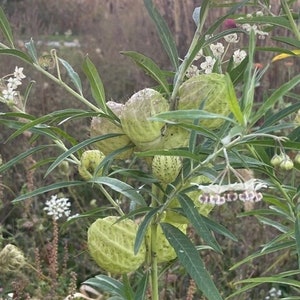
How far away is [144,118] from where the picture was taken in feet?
3.02

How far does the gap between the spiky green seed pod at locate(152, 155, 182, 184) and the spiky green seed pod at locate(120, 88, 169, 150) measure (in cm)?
2

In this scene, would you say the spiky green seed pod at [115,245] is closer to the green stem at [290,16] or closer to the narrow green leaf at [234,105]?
the narrow green leaf at [234,105]

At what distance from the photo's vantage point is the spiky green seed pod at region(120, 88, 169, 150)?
3.03 ft

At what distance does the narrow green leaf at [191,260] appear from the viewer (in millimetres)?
977

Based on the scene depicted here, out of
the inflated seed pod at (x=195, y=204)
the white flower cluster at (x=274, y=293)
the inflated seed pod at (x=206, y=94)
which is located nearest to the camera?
the inflated seed pod at (x=206, y=94)

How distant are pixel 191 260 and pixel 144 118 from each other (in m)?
0.23

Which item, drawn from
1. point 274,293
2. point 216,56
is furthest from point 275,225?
point 274,293

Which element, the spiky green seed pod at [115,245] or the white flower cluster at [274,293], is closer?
the spiky green seed pod at [115,245]

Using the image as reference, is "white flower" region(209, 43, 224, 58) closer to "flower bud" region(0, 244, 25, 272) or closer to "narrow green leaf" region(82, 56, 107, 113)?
"narrow green leaf" region(82, 56, 107, 113)

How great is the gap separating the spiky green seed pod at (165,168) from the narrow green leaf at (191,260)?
0.09 metres

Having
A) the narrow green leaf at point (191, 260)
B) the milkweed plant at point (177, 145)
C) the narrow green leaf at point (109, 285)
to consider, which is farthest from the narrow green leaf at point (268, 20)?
the narrow green leaf at point (109, 285)

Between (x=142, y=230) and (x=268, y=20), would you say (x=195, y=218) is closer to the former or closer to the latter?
(x=142, y=230)

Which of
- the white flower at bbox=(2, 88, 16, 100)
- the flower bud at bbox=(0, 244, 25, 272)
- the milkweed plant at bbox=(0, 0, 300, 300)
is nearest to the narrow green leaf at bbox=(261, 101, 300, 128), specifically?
the milkweed plant at bbox=(0, 0, 300, 300)

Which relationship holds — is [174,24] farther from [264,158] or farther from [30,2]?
[264,158]
